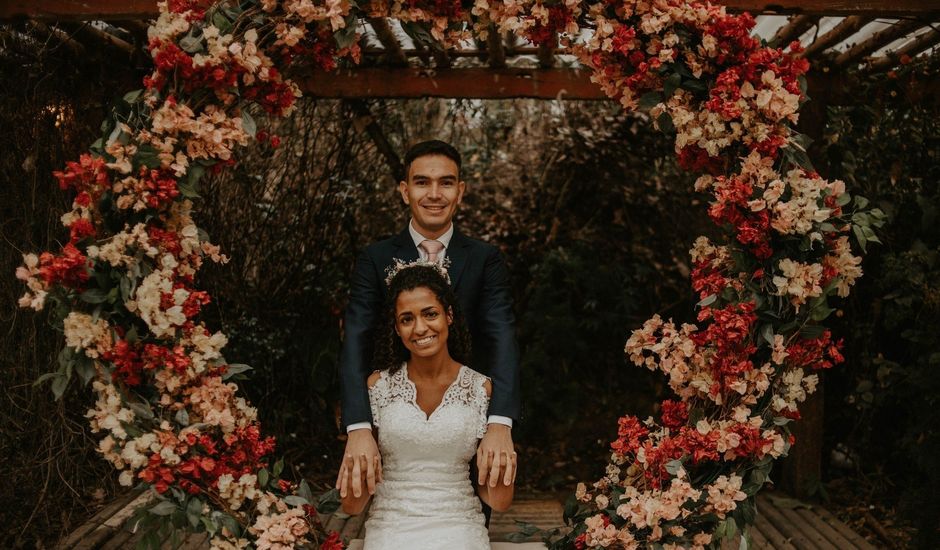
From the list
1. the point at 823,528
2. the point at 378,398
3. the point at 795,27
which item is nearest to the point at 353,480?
the point at 378,398

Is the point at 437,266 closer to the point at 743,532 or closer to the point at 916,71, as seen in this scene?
the point at 743,532

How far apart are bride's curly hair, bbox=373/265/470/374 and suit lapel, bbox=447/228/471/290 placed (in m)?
0.17

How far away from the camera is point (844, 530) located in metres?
4.84

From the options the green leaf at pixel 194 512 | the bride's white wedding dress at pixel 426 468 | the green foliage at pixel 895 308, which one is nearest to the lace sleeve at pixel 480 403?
the bride's white wedding dress at pixel 426 468

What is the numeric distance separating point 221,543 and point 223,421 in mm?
387

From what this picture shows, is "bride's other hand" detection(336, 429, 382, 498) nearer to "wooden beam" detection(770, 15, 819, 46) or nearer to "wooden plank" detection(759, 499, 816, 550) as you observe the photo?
"wooden plank" detection(759, 499, 816, 550)

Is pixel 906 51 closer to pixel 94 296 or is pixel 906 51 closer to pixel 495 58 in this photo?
pixel 495 58

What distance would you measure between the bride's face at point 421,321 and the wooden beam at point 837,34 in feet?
8.25

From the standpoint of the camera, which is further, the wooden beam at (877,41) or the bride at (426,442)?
the wooden beam at (877,41)

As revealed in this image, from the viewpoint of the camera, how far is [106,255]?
2760 millimetres

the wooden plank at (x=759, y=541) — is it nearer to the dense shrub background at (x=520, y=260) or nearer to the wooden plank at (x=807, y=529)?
the wooden plank at (x=807, y=529)

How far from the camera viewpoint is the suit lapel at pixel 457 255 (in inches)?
132

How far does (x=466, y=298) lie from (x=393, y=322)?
0.36 metres

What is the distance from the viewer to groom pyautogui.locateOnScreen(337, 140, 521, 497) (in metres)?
2.99
